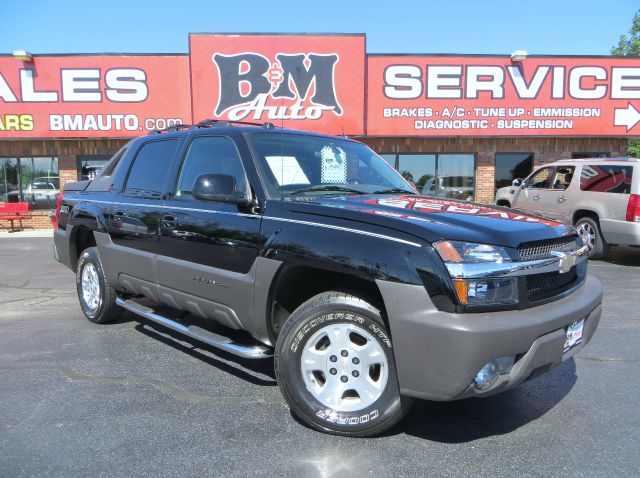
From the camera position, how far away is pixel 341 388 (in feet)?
9.28

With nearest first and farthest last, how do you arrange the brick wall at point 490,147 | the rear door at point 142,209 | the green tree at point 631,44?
the rear door at point 142,209 < the brick wall at point 490,147 < the green tree at point 631,44

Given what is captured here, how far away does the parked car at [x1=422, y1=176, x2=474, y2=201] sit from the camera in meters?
15.6

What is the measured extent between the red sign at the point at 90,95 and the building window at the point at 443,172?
7.10 meters

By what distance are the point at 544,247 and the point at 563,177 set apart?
26.7ft

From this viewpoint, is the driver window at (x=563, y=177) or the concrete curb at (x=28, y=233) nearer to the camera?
the driver window at (x=563, y=177)

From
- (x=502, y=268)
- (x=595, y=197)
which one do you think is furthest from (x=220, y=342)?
(x=595, y=197)

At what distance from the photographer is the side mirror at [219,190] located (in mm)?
3191

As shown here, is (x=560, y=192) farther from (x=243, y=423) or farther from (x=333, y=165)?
(x=243, y=423)

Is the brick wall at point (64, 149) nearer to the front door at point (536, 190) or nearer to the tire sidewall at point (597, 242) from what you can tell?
the front door at point (536, 190)

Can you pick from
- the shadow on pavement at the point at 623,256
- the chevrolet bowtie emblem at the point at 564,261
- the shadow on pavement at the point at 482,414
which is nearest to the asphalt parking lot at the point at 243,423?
the shadow on pavement at the point at 482,414

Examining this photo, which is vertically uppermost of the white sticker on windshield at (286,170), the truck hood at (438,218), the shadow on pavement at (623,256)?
the white sticker on windshield at (286,170)

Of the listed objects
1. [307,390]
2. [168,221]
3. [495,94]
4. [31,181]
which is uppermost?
[495,94]

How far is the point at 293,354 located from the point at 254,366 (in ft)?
3.88

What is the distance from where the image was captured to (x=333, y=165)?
12.5ft
